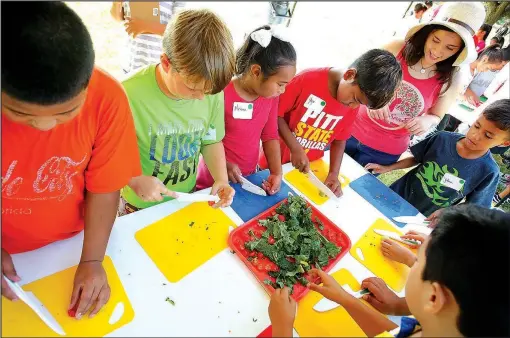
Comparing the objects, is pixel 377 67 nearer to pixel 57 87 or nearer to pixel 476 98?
pixel 57 87

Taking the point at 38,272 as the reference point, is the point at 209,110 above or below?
above

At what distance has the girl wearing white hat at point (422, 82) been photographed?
75.0 inches

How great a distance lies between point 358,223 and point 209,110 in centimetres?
85

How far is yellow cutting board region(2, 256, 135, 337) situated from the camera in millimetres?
836

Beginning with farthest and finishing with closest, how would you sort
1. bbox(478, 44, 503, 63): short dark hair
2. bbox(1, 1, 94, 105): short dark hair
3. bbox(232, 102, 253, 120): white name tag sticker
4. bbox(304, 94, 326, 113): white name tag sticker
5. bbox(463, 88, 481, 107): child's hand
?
bbox(463, 88, 481, 107): child's hand → bbox(478, 44, 503, 63): short dark hair → bbox(304, 94, 326, 113): white name tag sticker → bbox(232, 102, 253, 120): white name tag sticker → bbox(1, 1, 94, 105): short dark hair

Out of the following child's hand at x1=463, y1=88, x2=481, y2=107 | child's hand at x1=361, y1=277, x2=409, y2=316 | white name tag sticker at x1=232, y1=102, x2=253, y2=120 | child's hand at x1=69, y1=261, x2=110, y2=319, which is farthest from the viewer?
child's hand at x1=463, y1=88, x2=481, y2=107

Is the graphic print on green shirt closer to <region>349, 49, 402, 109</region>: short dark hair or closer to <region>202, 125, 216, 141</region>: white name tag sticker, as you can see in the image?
<region>349, 49, 402, 109</region>: short dark hair

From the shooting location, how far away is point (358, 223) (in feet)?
4.87

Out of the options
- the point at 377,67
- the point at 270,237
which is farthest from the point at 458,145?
the point at 270,237

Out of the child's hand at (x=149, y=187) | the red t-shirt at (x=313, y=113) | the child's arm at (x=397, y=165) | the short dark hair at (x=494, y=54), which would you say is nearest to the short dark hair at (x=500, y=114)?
the child's arm at (x=397, y=165)

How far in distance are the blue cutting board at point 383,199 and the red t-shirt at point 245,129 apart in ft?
1.76

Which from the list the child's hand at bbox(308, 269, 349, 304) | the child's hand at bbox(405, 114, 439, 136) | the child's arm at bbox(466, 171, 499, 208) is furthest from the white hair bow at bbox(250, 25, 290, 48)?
the child's arm at bbox(466, 171, 499, 208)

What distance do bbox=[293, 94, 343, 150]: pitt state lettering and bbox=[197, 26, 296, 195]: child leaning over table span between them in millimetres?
191

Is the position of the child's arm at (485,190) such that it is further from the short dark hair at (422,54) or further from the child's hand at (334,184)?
the child's hand at (334,184)
